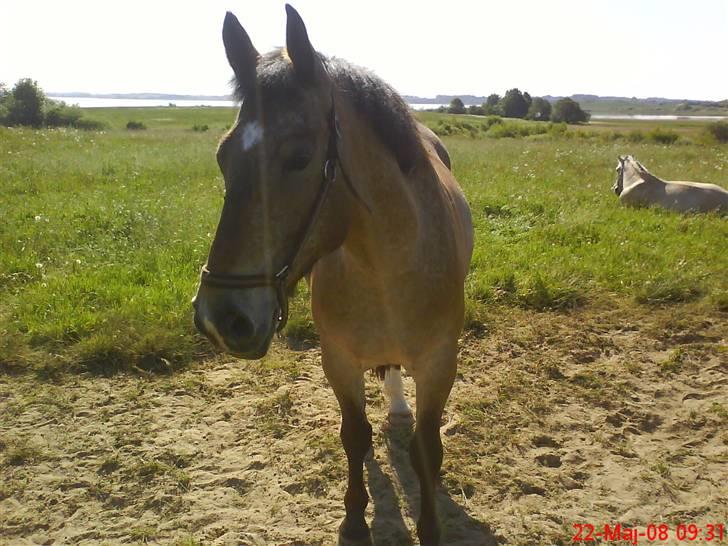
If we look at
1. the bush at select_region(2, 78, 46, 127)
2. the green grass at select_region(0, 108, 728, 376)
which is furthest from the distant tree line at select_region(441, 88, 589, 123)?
the green grass at select_region(0, 108, 728, 376)

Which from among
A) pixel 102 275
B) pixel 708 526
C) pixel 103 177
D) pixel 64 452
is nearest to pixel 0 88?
pixel 103 177

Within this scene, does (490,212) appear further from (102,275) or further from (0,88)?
(0,88)

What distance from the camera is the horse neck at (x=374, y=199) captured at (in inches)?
71.3

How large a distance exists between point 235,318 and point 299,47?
829mm

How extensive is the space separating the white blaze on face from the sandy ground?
198 centimetres

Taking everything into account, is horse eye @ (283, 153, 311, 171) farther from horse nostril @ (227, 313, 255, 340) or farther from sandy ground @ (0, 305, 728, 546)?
sandy ground @ (0, 305, 728, 546)

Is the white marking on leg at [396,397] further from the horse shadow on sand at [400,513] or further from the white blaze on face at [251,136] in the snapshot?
the white blaze on face at [251,136]

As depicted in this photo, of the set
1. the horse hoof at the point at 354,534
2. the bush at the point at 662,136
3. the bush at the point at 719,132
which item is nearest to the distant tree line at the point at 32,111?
the bush at the point at 662,136

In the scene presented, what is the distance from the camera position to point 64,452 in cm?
315

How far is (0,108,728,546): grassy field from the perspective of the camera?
2707 mm

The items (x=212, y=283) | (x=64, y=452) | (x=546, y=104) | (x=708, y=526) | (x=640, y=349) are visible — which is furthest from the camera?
(x=546, y=104)

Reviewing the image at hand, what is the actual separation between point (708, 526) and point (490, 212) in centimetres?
616

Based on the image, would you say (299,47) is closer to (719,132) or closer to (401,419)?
(401,419)

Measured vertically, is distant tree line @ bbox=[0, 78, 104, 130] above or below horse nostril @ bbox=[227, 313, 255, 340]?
above
